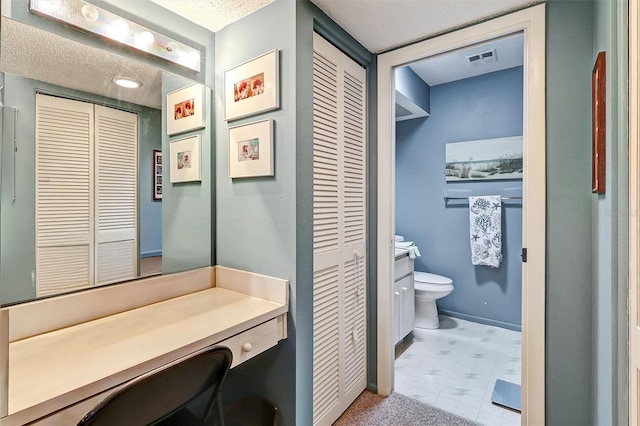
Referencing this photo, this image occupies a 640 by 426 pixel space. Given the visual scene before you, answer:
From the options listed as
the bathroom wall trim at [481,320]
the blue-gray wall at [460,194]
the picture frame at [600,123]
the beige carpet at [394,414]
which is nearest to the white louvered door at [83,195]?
the beige carpet at [394,414]

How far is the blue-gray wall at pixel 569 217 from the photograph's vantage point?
1399 millimetres

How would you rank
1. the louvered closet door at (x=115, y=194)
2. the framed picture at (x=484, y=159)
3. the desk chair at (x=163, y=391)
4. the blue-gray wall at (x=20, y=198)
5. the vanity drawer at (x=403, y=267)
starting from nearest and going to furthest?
the desk chair at (x=163, y=391) → the blue-gray wall at (x=20, y=198) → the louvered closet door at (x=115, y=194) → the vanity drawer at (x=403, y=267) → the framed picture at (x=484, y=159)

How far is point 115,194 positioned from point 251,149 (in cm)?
65

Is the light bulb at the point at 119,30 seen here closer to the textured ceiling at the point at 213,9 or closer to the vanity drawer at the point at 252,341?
the textured ceiling at the point at 213,9

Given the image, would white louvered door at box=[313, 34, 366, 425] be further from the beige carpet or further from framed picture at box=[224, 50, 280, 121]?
framed picture at box=[224, 50, 280, 121]

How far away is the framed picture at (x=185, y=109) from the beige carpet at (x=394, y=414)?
74.3 inches

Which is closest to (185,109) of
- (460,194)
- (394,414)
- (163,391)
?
(163,391)

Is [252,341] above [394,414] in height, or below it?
above

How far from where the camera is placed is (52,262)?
119cm

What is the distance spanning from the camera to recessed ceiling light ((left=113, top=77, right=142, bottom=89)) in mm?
1399

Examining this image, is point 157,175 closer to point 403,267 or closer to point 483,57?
point 403,267

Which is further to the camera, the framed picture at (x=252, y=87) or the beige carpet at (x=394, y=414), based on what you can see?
the beige carpet at (x=394, y=414)

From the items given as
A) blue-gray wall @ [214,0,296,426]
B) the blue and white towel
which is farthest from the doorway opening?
blue-gray wall @ [214,0,296,426]

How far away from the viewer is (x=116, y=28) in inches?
54.4
